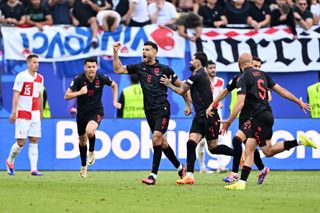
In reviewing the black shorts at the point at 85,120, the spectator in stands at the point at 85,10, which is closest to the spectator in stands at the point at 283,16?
the spectator in stands at the point at 85,10

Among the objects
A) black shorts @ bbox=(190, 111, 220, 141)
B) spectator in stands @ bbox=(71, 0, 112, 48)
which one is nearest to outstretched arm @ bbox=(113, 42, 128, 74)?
black shorts @ bbox=(190, 111, 220, 141)

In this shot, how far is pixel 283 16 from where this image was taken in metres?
25.0

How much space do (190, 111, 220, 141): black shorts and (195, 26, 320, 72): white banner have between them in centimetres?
804

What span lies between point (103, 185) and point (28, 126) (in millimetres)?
4257

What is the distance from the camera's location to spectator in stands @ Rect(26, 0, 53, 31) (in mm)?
23953

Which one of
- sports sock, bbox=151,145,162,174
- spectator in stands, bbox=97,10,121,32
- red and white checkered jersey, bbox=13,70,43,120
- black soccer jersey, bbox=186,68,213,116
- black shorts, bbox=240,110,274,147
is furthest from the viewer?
spectator in stands, bbox=97,10,121,32

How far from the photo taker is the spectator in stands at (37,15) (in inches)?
943

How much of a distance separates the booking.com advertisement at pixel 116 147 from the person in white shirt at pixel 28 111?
6.93 ft

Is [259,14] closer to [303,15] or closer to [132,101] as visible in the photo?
[303,15]

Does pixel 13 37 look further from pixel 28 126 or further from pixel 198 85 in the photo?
pixel 198 85

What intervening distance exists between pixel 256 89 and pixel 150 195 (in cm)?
292

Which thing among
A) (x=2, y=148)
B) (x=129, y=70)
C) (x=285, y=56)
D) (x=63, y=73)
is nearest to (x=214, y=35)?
(x=285, y=56)

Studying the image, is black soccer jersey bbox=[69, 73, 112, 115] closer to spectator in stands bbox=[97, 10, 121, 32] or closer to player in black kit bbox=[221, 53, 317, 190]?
player in black kit bbox=[221, 53, 317, 190]

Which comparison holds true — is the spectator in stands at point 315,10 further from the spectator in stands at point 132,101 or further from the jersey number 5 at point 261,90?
the jersey number 5 at point 261,90
